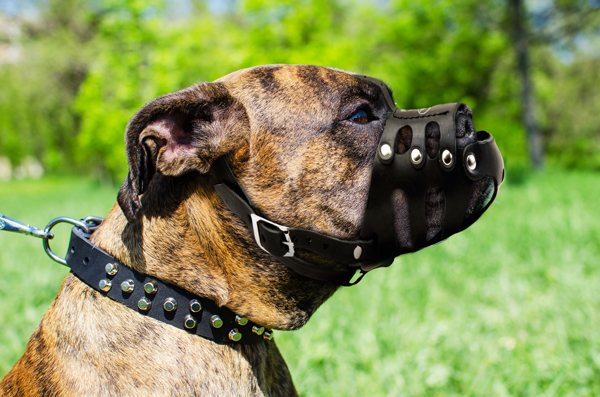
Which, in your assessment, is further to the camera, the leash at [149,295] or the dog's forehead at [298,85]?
the dog's forehead at [298,85]

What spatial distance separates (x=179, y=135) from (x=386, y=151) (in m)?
0.85

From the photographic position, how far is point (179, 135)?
71.2 inches

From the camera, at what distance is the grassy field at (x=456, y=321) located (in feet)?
10.2

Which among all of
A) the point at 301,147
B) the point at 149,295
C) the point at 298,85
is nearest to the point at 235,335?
the point at 149,295

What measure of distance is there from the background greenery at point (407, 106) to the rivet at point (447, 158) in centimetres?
195

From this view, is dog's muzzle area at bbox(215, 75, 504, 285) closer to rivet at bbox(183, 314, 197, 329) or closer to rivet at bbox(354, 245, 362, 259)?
rivet at bbox(354, 245, 362, 259)

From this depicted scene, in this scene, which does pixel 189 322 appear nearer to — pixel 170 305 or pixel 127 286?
pixel 170 305

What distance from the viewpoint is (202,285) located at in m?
1.79

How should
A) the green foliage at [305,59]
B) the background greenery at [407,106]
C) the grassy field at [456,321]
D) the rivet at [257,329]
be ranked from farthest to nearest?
1. the green foliage at [305,59]
2. the background greenery at [407,106]
3. the grassy field at [456,321]
4. the rivet at [257,329]

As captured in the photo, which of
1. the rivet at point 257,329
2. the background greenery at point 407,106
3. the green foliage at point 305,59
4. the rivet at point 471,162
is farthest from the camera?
the green foliage at point 305,59

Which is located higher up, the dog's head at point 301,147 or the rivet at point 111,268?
the dog's head at point 301,147

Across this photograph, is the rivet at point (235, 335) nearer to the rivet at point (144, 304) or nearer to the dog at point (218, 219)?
the dog at point (218, 219)

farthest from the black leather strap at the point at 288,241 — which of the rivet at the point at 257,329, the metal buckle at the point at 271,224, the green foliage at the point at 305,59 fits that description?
the green foliage at the point at 305,59

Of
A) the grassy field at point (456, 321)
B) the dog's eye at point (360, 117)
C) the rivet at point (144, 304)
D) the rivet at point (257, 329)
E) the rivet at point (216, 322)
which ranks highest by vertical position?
the dog's eye at point (360, 117)
